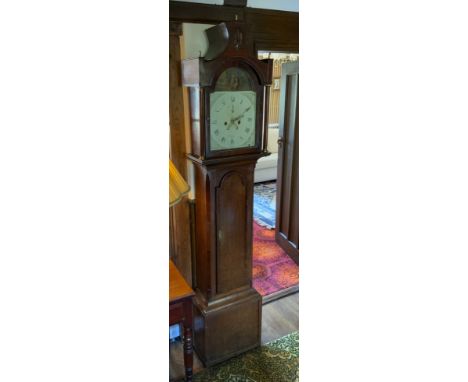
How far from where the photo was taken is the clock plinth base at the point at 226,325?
1959 mm

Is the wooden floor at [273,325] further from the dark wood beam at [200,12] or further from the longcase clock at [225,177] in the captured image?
the dark wood beam at [200,12]

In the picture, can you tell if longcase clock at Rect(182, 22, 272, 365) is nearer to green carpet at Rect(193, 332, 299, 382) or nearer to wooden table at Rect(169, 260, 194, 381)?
green carpet at Rect(193, 332, 299, 382)

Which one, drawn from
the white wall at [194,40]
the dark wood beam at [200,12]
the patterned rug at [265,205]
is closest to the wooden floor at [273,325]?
the patterned rug at [265,205]

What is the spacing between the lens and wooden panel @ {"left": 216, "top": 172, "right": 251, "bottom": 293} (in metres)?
1.85

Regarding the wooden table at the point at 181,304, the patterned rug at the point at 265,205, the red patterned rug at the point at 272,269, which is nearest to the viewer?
the wooden table at the point at 181,304

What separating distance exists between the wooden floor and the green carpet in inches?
3.0

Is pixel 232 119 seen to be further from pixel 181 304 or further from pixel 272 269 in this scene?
pixel 272 269

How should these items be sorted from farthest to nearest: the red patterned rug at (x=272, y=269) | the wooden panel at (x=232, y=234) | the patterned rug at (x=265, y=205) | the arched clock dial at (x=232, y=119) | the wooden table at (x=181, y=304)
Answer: the patterned rug at (x=265, y=205) < the red patterned rug at (x=272, y=269) < the wooden panel at (x=232, y=234) < the arched clock dial at (x=232, y=119) < the wooden table at (x=181, y=304)

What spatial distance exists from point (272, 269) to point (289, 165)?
32.1 inches
